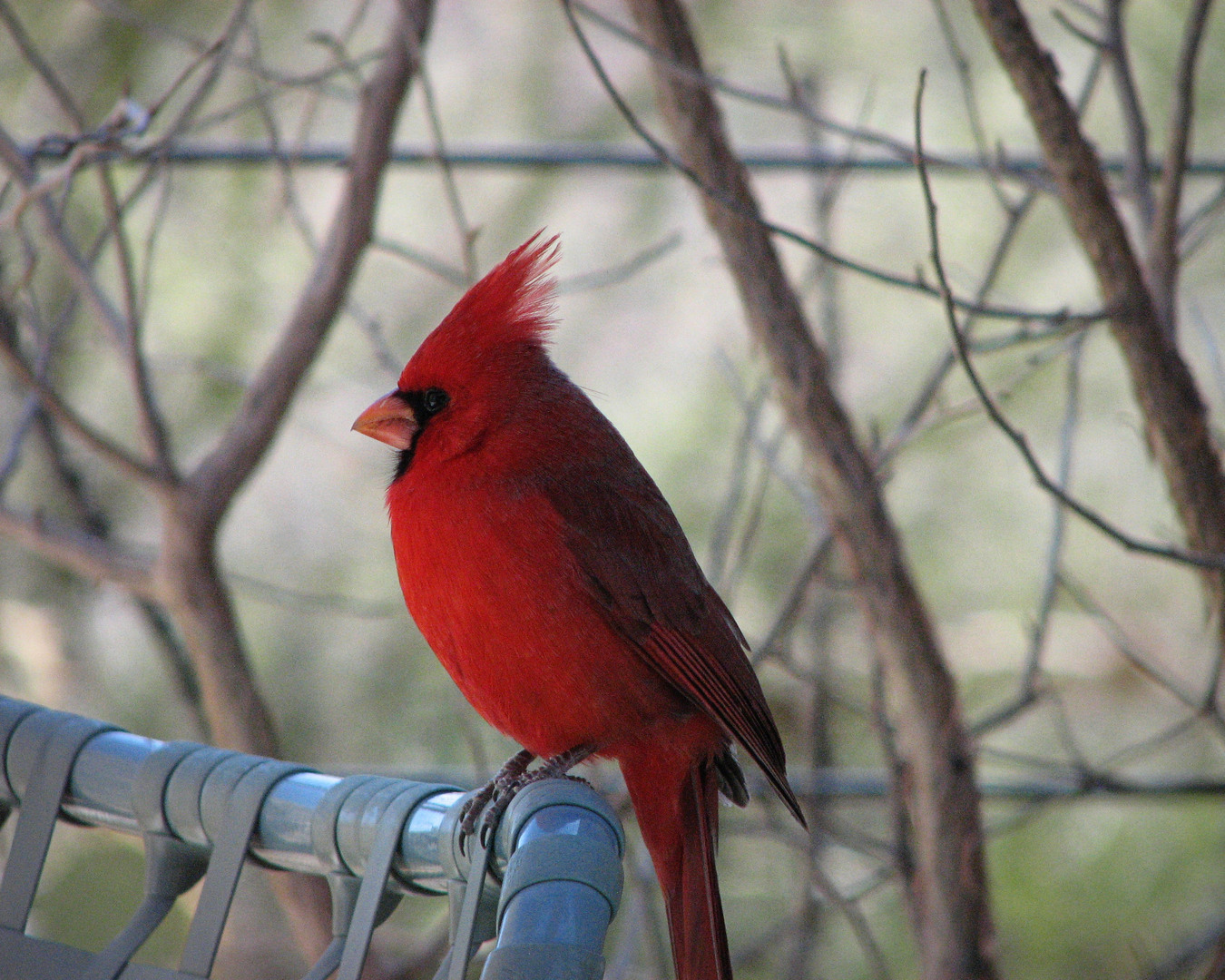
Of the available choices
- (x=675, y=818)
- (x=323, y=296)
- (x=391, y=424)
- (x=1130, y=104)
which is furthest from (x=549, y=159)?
(x=675, y=818)

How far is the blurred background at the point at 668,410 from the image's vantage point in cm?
334

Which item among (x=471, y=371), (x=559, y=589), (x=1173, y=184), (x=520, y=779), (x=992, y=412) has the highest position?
(x=1173, y=184)

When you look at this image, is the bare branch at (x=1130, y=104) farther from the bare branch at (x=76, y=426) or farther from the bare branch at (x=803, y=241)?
the bare branch at (x=76, y=426)

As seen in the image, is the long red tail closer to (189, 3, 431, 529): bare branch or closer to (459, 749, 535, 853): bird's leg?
(459, 749, 535, 853): bird's leg

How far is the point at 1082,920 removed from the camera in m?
3.34

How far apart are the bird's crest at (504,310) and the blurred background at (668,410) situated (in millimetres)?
1498

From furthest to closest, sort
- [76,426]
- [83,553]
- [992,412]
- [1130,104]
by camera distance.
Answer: [83,553]
[76,426]
[1130,104]
[992,412]

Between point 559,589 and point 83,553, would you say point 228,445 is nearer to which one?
point 83,553

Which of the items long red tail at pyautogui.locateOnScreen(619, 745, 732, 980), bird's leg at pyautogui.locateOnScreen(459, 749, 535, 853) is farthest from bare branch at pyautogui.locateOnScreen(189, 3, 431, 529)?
long red tail at pyautogui.locateOnScreen(619, 745, 732, 980)

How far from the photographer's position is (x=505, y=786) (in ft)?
4.95

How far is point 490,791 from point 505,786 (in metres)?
0.04

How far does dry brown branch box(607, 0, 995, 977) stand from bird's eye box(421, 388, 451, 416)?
0.55m

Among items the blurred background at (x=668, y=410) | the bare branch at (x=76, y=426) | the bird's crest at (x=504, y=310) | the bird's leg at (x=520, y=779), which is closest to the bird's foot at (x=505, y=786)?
the bird's leg at (x=520, y=779)

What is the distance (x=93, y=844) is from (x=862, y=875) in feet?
6.41
